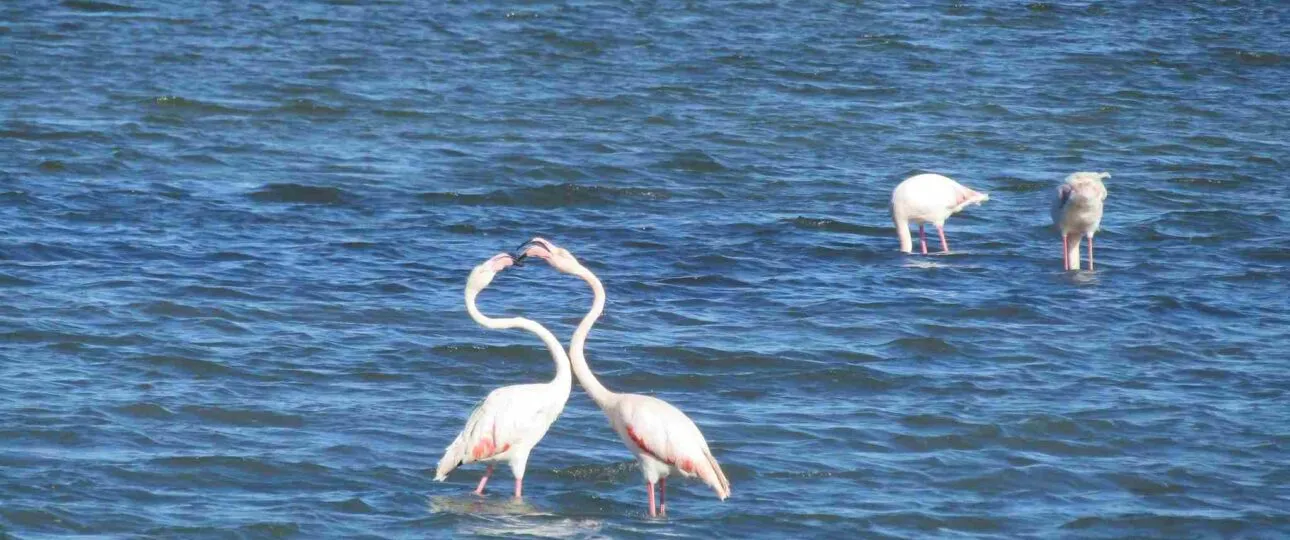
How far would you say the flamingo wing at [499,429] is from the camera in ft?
26.7

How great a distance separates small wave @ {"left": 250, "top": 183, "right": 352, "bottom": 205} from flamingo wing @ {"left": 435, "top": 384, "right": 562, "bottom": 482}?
6890 mm

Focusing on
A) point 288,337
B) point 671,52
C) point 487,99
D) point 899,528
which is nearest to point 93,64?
point 487,99

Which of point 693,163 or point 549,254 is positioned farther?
point 693,163

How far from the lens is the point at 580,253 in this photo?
13570mm

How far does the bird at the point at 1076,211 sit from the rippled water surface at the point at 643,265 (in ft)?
0.87

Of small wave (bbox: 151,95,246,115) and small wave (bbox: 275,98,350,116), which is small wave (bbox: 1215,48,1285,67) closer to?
small wave (bbox: 275,98,350,116)

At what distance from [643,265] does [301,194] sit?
10.8 feet

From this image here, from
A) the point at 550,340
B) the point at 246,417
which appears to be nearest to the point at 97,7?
the point at 246,417

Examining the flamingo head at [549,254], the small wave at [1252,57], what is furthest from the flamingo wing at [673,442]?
the small wave at [1252,57]

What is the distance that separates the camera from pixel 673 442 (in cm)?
789

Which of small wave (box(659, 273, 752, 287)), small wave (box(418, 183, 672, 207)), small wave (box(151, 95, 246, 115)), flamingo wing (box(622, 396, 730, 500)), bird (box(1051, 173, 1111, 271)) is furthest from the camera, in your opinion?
small wave (box(151, 95, 246, 115))

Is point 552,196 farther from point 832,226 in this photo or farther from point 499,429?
point 499,429

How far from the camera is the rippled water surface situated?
8484 mm

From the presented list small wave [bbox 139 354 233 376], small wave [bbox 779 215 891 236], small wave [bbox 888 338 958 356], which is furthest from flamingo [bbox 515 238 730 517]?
small wave [bbox 779 215 891 236]
